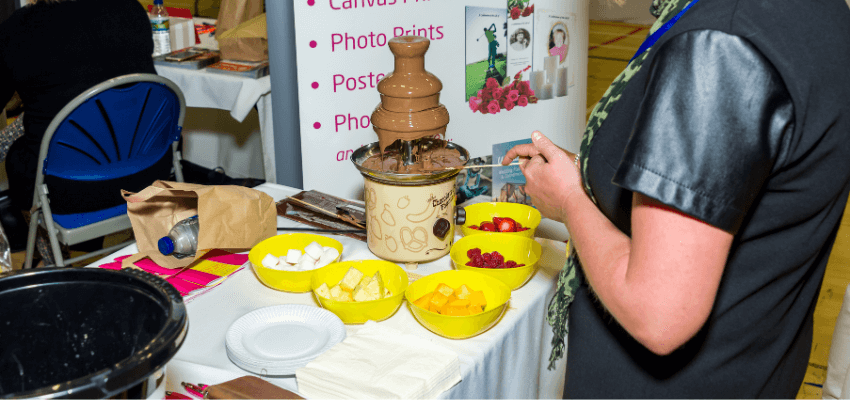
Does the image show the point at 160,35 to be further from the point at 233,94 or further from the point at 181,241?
the point at 181,241

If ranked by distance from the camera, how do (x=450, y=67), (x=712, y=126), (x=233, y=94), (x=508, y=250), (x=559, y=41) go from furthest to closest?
(x=233, y=94)
(x=559, y=41)
(x=450, y=67)
(x=508, y=250)
(x=712, y=126)

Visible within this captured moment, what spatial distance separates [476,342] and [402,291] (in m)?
0.16

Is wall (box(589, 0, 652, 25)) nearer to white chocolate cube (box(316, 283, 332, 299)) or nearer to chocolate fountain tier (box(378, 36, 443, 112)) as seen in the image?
chocolate fountain tier (box(378, 36, 443, 112))

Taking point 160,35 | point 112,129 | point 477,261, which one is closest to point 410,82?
point 477,261

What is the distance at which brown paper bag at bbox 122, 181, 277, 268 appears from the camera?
133 cm

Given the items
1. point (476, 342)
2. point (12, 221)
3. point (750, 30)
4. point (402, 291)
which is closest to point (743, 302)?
point (750, 30)

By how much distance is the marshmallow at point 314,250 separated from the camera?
4.37 ft

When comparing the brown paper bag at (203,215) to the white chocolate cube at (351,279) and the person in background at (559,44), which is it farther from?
the person in background at (559,44)

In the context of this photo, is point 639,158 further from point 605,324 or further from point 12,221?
point 12,221

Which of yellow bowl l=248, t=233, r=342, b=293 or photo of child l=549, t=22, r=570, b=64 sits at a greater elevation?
photo of child l=549, t=22, r=570, b=64

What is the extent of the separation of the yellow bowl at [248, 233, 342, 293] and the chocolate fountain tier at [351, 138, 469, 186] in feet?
0.64

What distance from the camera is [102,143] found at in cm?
221

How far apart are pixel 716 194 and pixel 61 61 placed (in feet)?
7.75

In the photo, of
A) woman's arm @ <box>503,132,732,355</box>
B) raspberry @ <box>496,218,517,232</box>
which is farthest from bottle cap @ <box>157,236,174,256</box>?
woman's arm @ <box>503,132,732,355</box>
